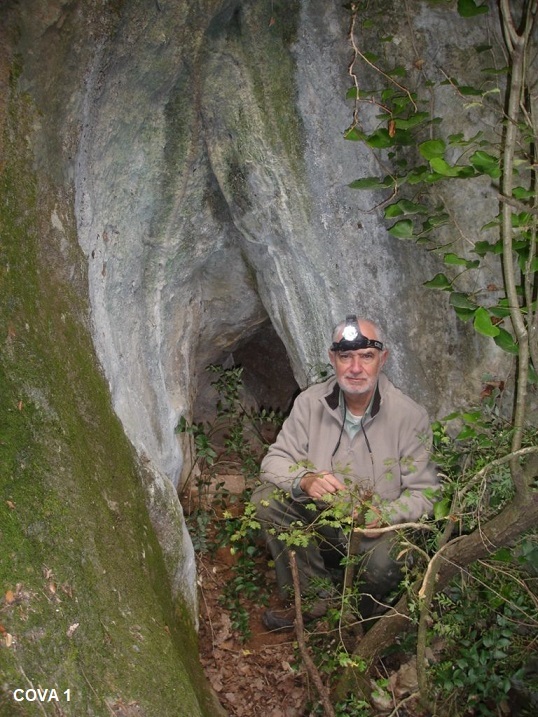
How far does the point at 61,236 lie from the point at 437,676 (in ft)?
9.39

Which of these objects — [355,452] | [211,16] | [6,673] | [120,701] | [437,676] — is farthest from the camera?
[355,452]

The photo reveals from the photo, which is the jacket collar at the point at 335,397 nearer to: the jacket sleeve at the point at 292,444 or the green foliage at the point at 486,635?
the jacket sleeve at the point at 292,444

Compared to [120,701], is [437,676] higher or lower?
lower

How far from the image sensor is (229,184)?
451 cm

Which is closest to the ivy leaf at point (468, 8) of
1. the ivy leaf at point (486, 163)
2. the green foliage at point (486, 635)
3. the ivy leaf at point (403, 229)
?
the ivy leaf at point (486, 163)

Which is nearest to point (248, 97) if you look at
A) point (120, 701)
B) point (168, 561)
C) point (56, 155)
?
point (56, 155)

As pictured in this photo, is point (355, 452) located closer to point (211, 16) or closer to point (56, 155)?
point (56, 155)

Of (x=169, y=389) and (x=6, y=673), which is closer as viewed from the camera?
(x=6, y=673)

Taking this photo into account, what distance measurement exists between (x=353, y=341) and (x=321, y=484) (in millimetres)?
816

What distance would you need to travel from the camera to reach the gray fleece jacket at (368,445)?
3965mm

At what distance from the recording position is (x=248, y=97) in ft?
13.7

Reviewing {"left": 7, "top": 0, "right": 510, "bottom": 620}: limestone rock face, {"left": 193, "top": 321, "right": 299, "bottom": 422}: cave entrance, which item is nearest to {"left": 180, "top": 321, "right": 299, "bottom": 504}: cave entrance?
{"left": 193, "top": 321, "right": 299, "bottom": 422}: cave entrance

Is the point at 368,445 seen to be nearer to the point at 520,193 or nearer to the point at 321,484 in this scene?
the point at 321,484

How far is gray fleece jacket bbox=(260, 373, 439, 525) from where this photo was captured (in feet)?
13.0
